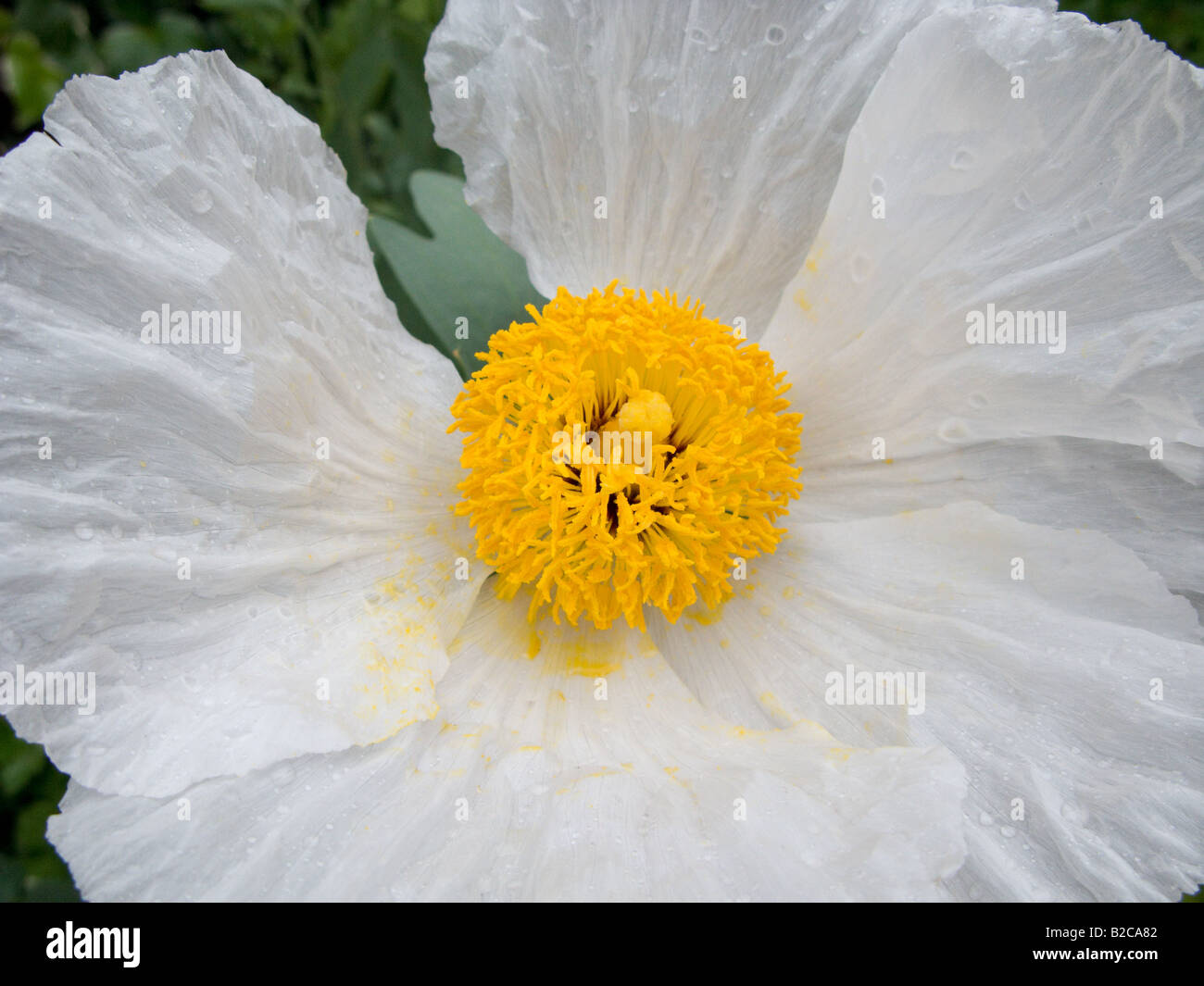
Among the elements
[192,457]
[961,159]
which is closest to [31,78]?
[192,457]

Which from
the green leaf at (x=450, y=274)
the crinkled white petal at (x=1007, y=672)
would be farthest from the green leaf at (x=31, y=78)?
the crinkled white petal at (x=1007, y=672)

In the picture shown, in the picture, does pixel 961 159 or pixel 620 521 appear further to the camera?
pixel 961 159

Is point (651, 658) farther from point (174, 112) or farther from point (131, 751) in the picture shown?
point (174, 112)

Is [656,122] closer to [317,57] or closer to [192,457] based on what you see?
[192,457]

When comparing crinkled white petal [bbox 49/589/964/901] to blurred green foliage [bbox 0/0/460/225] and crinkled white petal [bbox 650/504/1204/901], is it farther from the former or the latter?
blurred green foliage [bbox 0/0/460/225]

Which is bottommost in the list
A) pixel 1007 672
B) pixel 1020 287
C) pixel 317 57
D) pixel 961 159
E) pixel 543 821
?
pixel 543 821

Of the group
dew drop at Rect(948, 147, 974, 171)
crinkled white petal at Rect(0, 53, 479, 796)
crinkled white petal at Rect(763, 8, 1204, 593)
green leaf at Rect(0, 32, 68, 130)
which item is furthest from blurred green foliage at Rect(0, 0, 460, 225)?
dew drop at Rect(948, 147, 974, 171)
